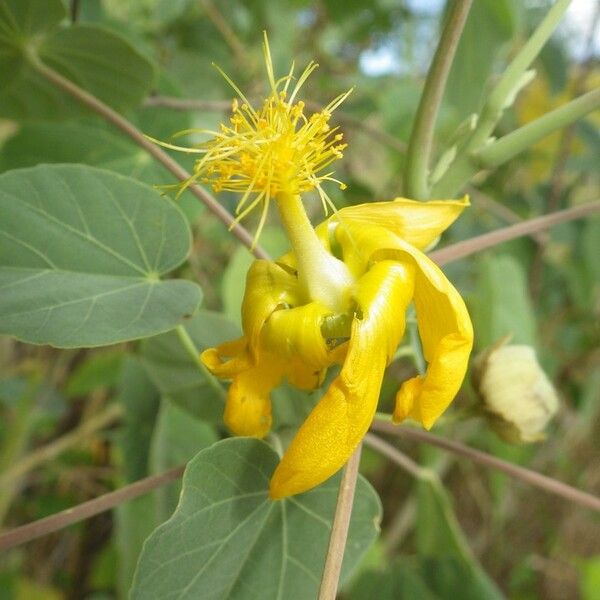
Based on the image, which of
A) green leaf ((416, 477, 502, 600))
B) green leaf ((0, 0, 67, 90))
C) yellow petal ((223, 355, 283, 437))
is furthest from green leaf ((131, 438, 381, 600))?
green leaf ((0, 0, 67, 90))

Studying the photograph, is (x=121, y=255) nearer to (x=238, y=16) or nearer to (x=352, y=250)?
(x=352, y=250)

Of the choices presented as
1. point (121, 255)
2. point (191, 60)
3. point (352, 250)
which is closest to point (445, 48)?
point (352, 250)

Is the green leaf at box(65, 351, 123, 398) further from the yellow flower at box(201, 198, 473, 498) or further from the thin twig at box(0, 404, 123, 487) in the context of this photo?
the yellow flower at box(201, 198, 473, 498)

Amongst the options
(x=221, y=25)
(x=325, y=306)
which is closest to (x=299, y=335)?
(x=325, y=306)

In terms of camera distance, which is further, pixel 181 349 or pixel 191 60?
pixel 191 60

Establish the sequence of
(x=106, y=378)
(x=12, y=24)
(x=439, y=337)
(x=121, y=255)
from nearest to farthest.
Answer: (x=439, y=337)
(x=121, y=255)
(x=12, y=24)
(x=106, y=378)

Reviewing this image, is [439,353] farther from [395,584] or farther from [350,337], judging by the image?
[395,584]

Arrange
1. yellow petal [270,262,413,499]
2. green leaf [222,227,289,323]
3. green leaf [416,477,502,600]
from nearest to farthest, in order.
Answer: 1. yellow petal [270,262,413,499]
2. green leaf [416,477,502,600]
3. green leaf [222,227,289,323]
